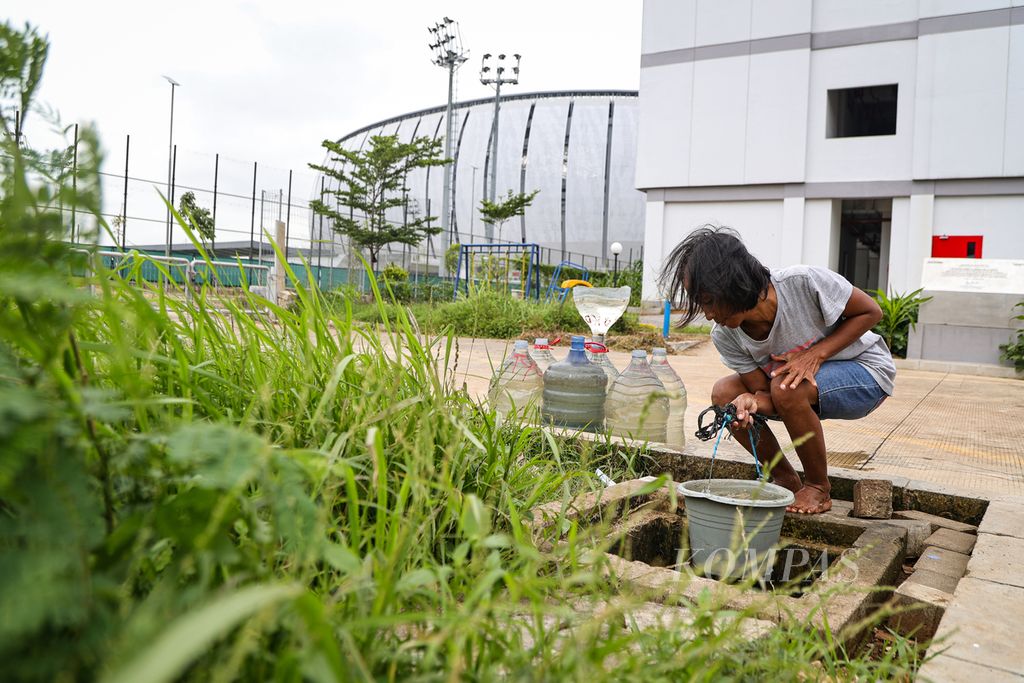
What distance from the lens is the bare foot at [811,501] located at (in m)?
2.46

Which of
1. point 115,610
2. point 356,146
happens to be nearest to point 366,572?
point 115,610

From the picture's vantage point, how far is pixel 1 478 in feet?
1.81

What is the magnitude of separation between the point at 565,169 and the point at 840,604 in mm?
48280

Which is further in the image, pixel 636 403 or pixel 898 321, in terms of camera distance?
pixel 898 321

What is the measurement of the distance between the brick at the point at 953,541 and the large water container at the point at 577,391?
135 centimetres

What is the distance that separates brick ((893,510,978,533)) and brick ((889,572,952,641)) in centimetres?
84

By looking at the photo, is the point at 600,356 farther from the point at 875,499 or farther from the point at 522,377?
the point at 875,499

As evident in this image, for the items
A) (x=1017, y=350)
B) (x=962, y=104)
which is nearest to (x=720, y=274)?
(x=1017, y=350)

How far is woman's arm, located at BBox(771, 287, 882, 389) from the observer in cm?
260

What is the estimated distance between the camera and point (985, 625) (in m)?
1.47

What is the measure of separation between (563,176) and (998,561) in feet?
157

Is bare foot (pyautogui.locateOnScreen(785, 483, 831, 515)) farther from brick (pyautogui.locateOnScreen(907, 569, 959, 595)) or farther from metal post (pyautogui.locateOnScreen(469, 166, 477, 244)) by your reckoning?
metal post (pyautogui.locateOnScreen(469, 166, 477, 244))

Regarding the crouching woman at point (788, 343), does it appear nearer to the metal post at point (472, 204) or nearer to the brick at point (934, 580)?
the brick at point (934, 580)

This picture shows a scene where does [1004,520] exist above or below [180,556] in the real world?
below
